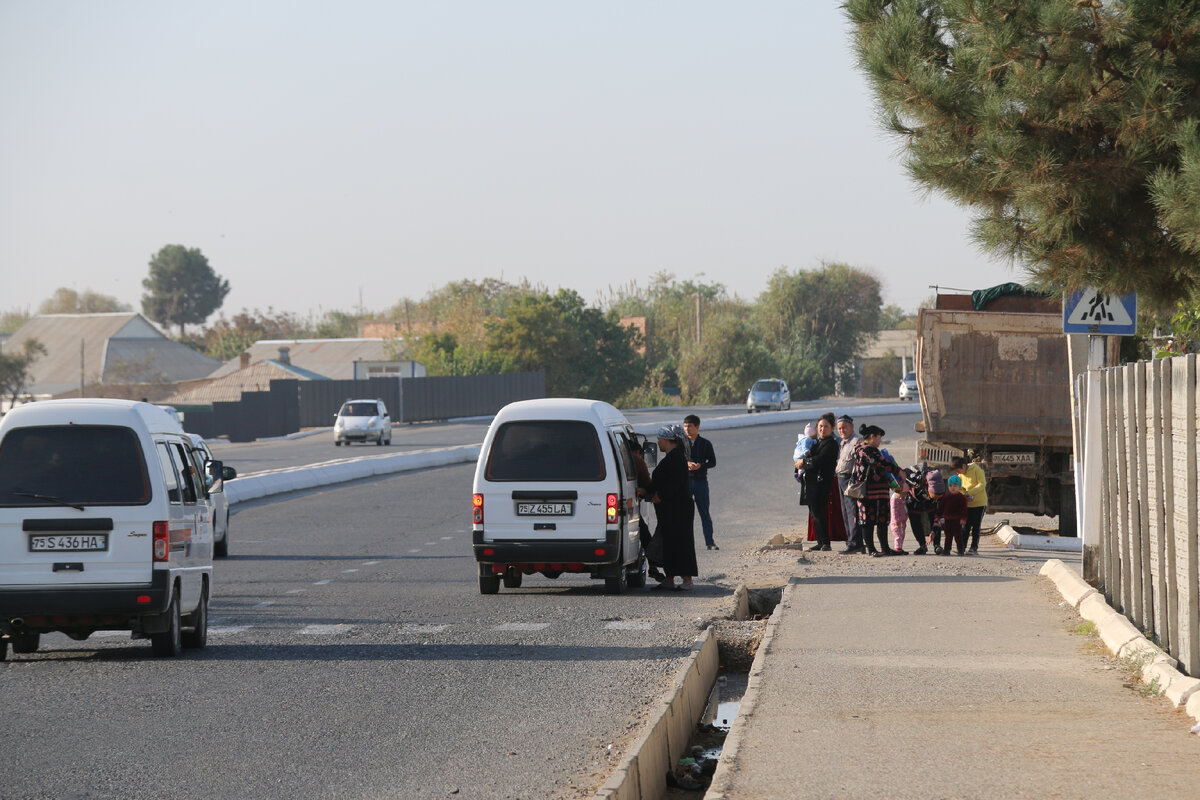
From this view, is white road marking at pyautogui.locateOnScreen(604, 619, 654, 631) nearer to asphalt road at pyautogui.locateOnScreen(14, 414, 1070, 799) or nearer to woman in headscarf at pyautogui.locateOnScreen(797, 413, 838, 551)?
asphalt road at pyautogui.locateOnScreen(14, 414, 1070, 799)

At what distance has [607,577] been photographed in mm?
15359


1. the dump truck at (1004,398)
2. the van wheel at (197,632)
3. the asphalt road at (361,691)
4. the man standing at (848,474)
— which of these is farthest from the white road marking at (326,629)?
the dump truck at (1004,398)

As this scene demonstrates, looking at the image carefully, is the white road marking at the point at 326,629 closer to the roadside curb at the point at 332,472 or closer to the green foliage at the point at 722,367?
the roadside curb at the point at 332,472

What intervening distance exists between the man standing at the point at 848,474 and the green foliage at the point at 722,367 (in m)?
76.2

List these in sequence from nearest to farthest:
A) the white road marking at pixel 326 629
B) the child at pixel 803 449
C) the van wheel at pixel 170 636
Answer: the van wheel at pixel 170 636, the white road marking at pixel 326 629, the child at pixel 803 449

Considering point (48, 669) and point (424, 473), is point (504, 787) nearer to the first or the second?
point (48, 669)

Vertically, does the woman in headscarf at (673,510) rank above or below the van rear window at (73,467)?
below

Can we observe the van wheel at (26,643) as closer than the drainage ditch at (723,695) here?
No

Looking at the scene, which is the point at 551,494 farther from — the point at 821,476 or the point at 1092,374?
the point at 1092,374

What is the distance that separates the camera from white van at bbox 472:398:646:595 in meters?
14.9

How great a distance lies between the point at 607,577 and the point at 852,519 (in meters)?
4.19

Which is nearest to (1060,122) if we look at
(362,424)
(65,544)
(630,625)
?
(630,625)

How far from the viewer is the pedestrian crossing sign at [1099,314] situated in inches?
552

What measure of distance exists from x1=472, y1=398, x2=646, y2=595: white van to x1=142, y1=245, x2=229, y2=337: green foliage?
170 m
